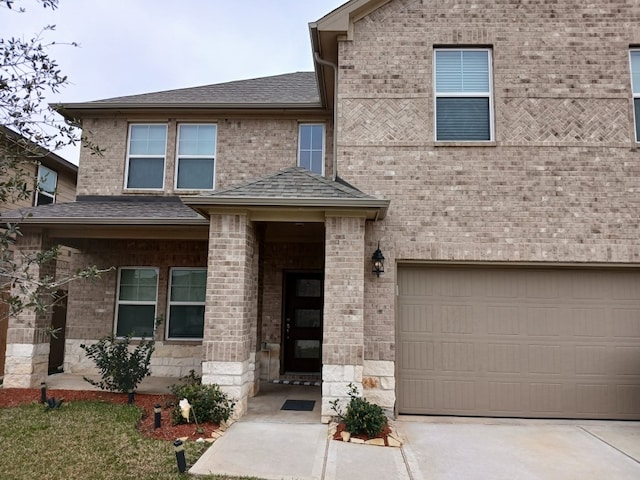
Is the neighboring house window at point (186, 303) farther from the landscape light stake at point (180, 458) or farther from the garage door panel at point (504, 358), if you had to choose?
the garage door panel at point (504, 358)

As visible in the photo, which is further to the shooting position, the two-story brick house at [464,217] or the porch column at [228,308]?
the two-story brick house at [464,217]

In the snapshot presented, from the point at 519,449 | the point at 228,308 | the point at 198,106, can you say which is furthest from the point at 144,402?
the point at 198,106

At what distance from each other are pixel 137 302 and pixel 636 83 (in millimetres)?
10528

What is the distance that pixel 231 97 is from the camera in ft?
34.5

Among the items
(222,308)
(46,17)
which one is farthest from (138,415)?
(46,17)

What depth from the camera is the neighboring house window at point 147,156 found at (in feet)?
33.2

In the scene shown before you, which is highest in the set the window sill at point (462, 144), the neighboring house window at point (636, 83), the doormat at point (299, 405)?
the neighboring house window at point (636, 83)

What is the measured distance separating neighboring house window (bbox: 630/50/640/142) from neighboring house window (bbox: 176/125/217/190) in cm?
810

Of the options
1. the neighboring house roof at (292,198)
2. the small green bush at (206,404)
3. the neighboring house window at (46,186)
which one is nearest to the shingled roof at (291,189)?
the neighboring house roof at (292,198)

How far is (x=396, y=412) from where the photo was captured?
6.88 meters

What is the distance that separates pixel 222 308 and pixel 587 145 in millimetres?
6350

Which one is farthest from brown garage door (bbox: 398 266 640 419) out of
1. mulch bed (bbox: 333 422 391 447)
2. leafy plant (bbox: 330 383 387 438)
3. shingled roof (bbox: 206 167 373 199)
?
shingled roof (bbox: 206 167 373 199)

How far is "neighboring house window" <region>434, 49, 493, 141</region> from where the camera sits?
7484mm

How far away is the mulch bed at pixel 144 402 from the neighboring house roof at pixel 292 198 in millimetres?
3035
